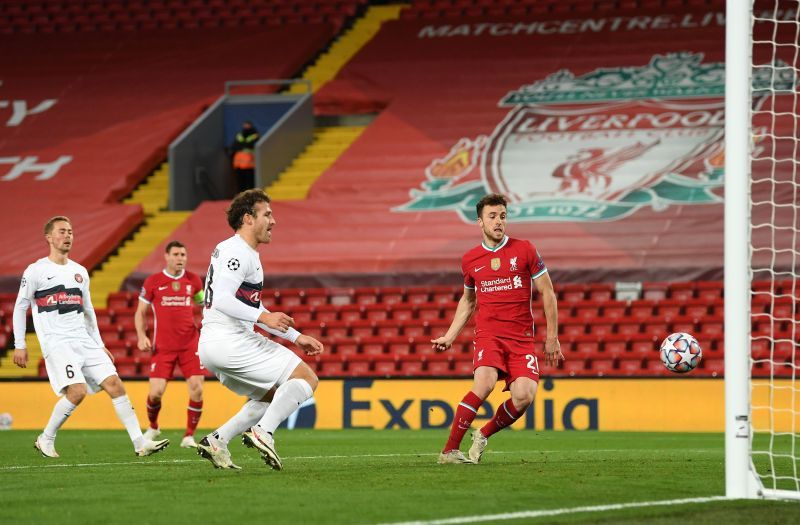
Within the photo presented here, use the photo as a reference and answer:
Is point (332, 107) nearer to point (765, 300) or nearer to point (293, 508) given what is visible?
point (765, 300)

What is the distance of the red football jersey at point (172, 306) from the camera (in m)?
14.3

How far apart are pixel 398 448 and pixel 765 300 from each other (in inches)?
342

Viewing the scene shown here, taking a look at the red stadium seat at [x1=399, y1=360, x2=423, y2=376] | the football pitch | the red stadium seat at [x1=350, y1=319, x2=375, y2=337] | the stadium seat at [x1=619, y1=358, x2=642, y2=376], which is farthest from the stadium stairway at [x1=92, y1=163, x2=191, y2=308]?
the football pitch

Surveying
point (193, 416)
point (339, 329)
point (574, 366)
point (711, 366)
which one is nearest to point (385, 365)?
point (339, 329)

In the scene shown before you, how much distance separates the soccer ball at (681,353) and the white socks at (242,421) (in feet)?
12.7

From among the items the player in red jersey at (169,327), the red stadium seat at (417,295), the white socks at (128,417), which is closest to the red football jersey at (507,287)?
the white socks at (128,417)

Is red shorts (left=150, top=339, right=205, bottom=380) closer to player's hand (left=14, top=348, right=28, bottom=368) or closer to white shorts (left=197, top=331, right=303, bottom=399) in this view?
player's hand (left=14, top=348, right=28, bottom=368)

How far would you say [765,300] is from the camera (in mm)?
19500

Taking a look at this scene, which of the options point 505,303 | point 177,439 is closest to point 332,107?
point 177,439

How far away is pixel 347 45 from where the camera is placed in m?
30.0

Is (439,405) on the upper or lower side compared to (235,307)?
lower

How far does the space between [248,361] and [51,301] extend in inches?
139

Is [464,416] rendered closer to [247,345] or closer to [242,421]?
[242,421]

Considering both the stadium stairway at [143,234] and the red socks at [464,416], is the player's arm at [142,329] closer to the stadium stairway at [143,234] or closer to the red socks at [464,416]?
the red socks at [464,416]
